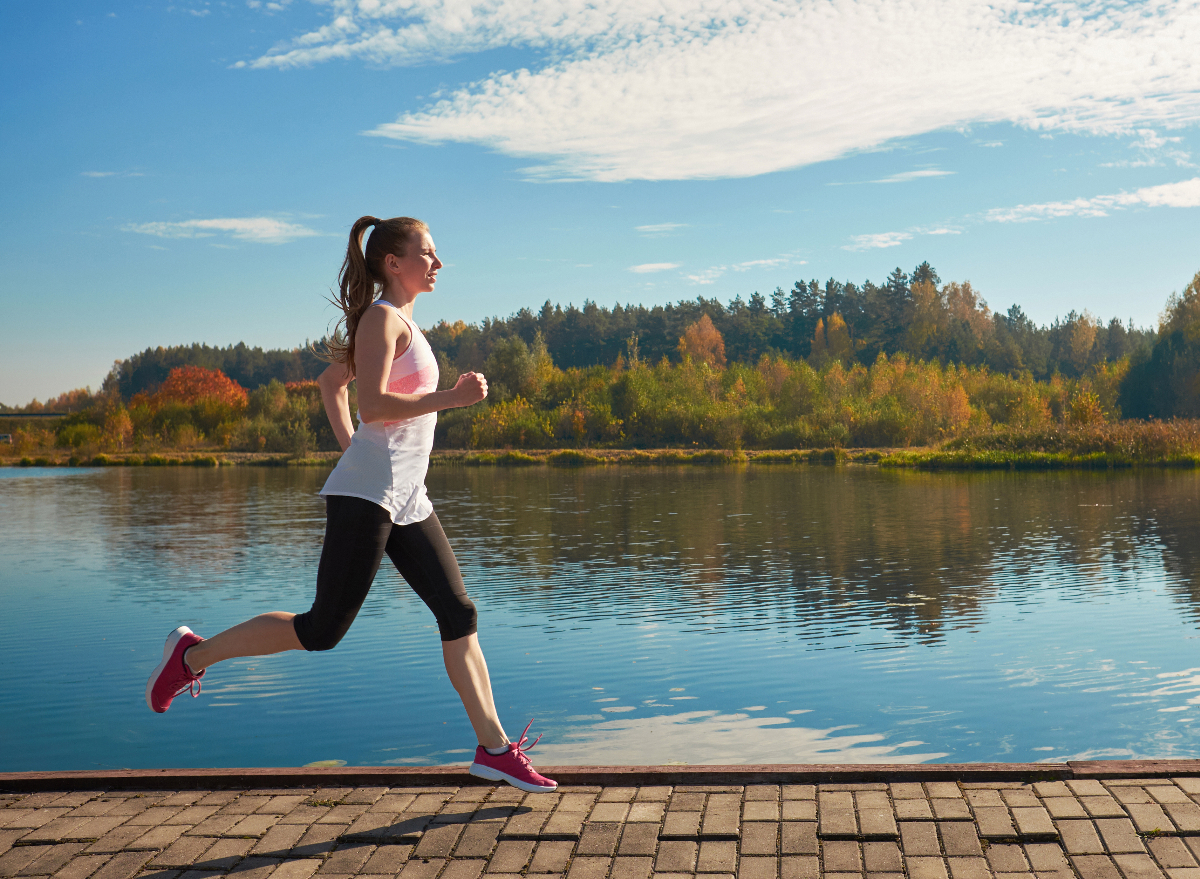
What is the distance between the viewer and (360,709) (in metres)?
6.01

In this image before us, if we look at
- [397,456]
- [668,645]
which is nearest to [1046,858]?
[397,456]

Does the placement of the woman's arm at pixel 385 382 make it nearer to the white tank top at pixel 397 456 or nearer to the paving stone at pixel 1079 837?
the white tank top at pixel 397 456

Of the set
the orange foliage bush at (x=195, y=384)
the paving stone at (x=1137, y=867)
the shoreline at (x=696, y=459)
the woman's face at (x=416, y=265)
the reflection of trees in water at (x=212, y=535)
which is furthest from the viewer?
the orange foliage bush at (x=195, y=384)

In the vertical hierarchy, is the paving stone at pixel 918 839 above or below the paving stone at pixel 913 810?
above

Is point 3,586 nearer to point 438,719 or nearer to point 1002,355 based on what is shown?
point 438,719

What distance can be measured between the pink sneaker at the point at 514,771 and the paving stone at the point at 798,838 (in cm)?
85

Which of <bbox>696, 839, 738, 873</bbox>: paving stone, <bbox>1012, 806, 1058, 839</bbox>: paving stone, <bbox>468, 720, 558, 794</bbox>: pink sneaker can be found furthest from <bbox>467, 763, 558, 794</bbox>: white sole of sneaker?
<bbox>1012, 806, 1058, 839</bbox>: paving stone

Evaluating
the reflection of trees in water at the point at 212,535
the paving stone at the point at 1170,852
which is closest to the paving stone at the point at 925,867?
Answer: the paving stone at the point at 1170,852

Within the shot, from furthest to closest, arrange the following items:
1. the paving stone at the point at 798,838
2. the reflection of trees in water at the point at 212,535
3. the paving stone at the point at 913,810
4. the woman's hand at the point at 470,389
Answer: the reflection of trees in water at the point at 212,535
the woman's hand at the point at 470,389
the paving stone at the point at 913,810
the paving stone at the point at 798,838

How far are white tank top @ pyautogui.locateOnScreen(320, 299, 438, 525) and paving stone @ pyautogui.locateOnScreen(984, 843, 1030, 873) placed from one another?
201cm

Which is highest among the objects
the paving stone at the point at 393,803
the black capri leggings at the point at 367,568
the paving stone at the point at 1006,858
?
the black capri leggings at the point at 367,568

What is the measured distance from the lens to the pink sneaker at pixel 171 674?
3771 millimetres

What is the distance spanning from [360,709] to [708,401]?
48948mm

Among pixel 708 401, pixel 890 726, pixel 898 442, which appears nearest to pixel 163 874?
pixel 890 726
